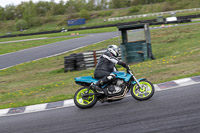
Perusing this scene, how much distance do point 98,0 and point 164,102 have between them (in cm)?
13760

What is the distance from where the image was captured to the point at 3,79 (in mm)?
17719

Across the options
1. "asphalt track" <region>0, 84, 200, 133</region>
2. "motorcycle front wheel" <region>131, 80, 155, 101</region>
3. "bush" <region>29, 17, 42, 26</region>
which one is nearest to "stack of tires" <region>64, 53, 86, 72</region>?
"asphalt track" <region>0, 84, 200, 133</region>

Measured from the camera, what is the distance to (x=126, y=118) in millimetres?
6434

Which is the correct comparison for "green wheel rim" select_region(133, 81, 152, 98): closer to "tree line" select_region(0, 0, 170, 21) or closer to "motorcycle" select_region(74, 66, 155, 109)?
"motorcycle" select_region(74, 66, 155, 109)

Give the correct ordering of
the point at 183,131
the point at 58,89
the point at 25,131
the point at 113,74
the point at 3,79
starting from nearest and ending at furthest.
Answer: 1. the point at 183,131
2. the point at 25,131
3. the point at 113,74
4. the point at 58,89
5. the point at 3,79

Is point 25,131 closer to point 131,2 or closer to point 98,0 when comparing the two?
point 131,2

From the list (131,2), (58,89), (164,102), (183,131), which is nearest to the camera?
(183,131)

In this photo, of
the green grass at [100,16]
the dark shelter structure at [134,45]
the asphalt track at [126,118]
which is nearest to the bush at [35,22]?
the green grass at [100,16]

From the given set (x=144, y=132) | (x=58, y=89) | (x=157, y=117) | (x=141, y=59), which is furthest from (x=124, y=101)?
(x=141, y=59)

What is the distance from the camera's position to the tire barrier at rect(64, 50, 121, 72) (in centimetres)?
1748

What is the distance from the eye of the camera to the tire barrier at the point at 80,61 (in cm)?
1748

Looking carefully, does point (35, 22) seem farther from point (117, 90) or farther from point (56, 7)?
point (117, 90)

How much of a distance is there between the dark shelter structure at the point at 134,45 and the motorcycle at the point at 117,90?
9647 mm

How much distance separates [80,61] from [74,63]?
0.38 m
